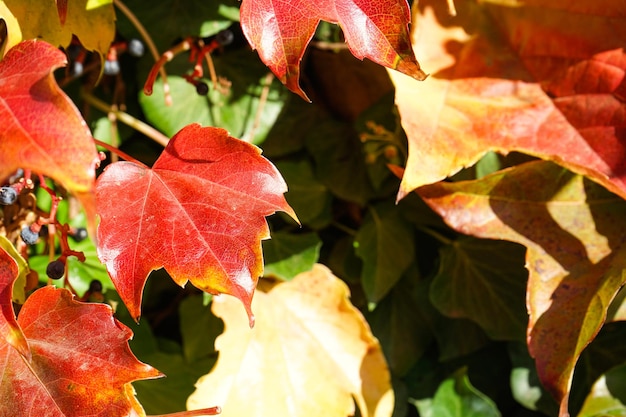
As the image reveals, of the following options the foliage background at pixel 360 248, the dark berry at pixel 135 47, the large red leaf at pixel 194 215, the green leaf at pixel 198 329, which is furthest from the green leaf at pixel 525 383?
the dark berry at pixel 135 47

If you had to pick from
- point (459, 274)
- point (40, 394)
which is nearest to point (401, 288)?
point (459, 274)

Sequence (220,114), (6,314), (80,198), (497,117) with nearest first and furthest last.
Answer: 1. (80,198)
2. (6,314)
3. (497,117)
4. (220,114)

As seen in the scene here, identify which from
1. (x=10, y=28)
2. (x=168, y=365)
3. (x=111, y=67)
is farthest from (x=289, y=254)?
(x=10, y=28)

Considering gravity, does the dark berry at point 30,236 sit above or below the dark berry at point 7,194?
below

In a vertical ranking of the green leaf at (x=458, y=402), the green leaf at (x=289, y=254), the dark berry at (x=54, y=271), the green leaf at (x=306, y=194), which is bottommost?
the green leaf at (x=458, y=402)

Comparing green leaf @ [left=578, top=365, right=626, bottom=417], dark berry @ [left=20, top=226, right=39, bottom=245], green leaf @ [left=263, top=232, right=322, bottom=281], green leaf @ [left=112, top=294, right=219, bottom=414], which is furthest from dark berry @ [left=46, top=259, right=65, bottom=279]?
green leaf @ [left=578, top=365, right=626, bottom=417]

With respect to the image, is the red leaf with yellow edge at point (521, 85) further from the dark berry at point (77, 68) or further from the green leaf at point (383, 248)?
the dark berry at point (77, 68)

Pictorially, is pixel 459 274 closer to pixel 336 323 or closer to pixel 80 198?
pixel 336 323
